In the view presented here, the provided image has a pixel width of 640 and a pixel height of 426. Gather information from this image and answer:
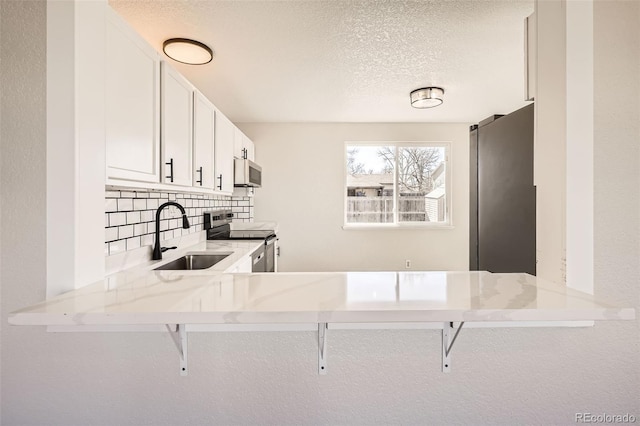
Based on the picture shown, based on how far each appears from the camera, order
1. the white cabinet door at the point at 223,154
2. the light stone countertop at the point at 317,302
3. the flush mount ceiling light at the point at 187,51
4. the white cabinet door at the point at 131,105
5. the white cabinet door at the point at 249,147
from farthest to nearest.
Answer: the white cabinet door at the point at 249,147 → the white cabinet door at the point at 223,154 → the flush mount ceiling light at the point at 187,51 → the white cabinet door at the point at 131,105 → the light stone countertop at the point at 317,302

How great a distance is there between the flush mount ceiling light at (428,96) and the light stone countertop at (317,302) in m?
2.53

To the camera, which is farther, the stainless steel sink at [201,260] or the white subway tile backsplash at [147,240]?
the stainless steel sink at [201,260]

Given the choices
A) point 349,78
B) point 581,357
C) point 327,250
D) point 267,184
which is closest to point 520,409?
point 581,357

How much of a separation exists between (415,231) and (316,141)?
1938 mm

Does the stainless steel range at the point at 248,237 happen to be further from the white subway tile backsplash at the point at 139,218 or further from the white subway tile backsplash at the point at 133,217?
the white subway tile backsplash at the point at 133,217

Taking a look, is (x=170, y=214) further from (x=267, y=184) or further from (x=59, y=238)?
(x=267, y=184)

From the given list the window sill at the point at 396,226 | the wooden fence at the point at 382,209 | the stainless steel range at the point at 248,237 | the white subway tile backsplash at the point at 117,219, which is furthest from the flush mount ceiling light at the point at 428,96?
the white subway tile backsplash at the point at 117,219

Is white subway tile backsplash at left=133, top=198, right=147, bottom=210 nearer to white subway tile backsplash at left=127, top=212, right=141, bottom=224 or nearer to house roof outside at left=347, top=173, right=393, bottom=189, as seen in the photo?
white subway tile backsplash at left=127, top=212, right=141, bottom=224

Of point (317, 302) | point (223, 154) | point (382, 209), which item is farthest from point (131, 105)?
point (382, 209)

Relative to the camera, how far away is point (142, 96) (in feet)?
5.00

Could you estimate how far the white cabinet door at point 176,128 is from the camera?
5.72 feet

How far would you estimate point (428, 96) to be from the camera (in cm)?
316

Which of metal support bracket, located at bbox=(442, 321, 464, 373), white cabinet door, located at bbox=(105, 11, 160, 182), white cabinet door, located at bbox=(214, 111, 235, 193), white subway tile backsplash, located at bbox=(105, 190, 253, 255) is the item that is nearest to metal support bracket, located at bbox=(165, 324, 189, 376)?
white cabinet door, located at bbox=(105, 11, 160, 182)

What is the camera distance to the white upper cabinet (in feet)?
11.2
